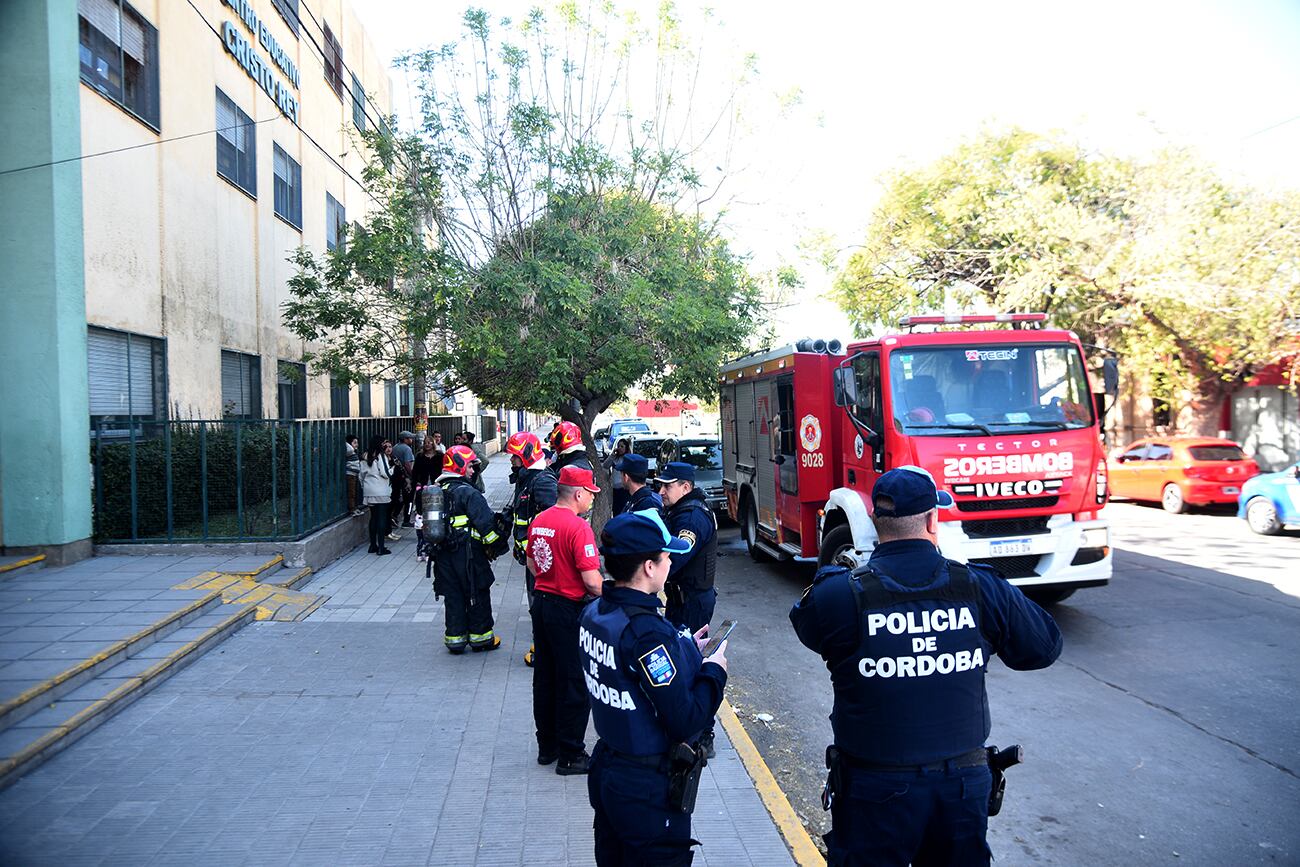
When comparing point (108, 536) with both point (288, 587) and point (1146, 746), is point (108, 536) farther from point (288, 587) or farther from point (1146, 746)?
point (1146, 746)

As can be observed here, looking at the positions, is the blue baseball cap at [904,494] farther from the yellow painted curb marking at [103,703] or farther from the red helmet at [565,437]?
the red helmet at [565,437]

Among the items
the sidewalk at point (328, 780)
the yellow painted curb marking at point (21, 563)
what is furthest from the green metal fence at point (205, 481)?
the sidewalk at point (328, 780)

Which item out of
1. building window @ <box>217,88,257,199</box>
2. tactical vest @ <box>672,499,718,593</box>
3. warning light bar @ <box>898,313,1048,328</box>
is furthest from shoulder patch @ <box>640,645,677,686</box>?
building window @ <box>217,88,257,199</box>

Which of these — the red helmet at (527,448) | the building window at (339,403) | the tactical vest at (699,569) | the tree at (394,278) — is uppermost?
the tree at (394,278)

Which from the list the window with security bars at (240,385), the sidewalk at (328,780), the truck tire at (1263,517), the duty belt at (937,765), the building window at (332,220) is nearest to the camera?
the duty belt at (937,765)

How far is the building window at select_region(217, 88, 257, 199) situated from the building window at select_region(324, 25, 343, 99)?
15.0 ft

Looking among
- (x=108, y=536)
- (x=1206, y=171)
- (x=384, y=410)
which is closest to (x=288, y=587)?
(x=108, y=536)

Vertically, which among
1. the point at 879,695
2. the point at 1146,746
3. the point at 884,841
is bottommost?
the point at 1146,746

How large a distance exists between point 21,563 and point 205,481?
1997 mm

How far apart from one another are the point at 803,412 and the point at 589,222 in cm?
503

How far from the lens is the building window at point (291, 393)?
16.0m

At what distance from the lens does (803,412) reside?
32.1 ft

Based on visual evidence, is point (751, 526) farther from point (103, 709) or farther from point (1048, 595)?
Result: point (103, 709)

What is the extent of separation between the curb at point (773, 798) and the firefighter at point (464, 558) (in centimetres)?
238
